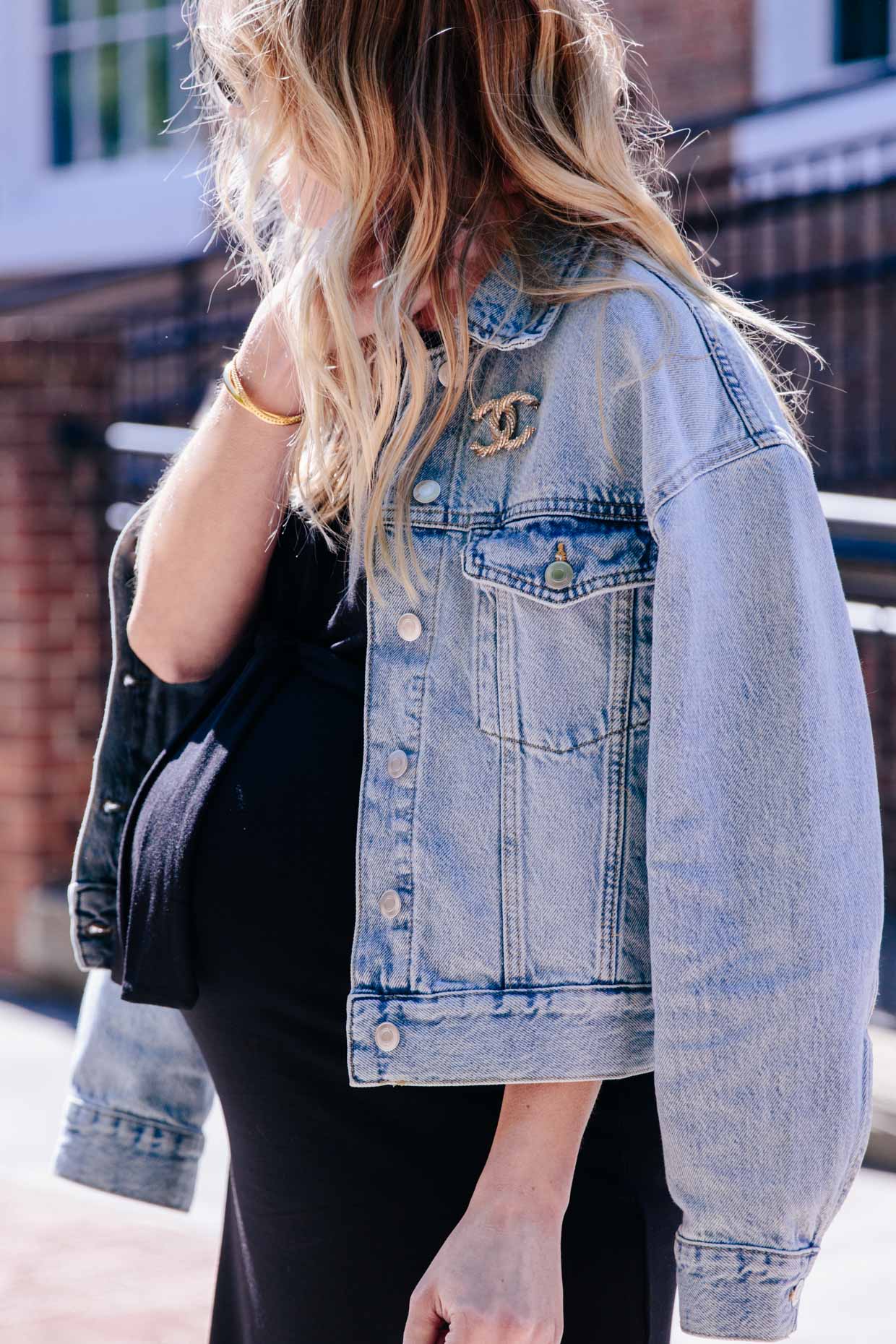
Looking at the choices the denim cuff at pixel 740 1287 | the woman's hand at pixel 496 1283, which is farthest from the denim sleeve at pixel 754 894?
the woman's hand at pixel 496 1283

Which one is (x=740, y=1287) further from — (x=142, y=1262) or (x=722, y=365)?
(x=142, y=1262)

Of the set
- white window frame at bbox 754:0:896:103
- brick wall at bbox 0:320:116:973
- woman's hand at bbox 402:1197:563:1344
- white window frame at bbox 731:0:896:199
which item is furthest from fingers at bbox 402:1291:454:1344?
white window frame at bbox 754:0:896:103

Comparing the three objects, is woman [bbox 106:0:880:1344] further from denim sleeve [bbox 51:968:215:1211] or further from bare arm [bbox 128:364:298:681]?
denim sleeve [bbox 51:968:215:1211]

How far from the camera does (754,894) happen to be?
123 centimetres

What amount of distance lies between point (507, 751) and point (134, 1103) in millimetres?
926

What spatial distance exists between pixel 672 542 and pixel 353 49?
0.57 m

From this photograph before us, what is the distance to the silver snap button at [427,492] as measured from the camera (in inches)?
55.9

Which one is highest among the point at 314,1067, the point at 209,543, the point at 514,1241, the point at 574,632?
the point at 209,543

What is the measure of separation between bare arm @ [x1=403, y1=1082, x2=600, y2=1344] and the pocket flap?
0.44m

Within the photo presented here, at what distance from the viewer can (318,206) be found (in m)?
1.48

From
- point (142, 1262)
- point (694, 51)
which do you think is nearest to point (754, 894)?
point (142, 1262)

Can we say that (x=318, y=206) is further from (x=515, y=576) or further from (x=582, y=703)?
(x=582, y=703)

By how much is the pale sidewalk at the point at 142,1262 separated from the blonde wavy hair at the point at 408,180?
1891 millimetres

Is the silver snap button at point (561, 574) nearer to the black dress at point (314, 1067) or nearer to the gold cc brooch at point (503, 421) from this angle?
the gold cc brooch at point (503, 421)
